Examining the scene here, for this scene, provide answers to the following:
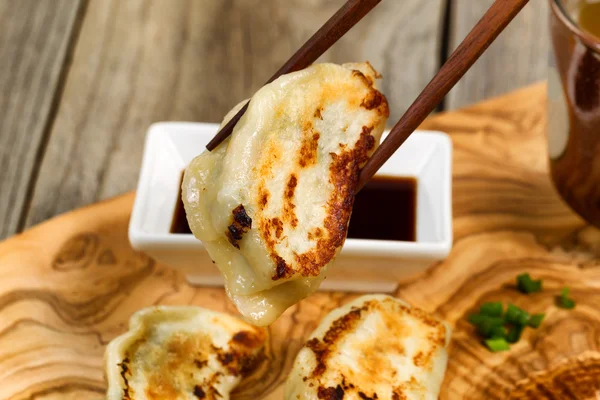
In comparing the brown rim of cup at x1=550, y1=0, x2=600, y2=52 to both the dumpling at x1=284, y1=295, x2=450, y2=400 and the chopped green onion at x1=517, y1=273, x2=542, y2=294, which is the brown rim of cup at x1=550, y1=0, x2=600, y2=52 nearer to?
the chopped green onion at x1=517, y1=273, x2=542, y2=294

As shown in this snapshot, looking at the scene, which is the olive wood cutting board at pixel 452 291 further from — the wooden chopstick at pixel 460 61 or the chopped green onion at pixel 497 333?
the wooden chopstick at pixel 460 61

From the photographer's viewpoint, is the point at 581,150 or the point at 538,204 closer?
the point at 581,150

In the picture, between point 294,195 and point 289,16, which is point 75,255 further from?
point 289,16

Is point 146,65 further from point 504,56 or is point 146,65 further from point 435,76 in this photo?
point 435,76

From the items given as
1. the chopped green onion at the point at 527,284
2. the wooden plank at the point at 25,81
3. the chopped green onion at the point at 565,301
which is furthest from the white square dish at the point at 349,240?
the wooden plank at the point at 25,81

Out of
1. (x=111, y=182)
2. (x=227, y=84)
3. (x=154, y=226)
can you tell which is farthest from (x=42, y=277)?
(x=227, y=84)

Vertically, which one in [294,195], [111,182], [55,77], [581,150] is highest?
[294,195]

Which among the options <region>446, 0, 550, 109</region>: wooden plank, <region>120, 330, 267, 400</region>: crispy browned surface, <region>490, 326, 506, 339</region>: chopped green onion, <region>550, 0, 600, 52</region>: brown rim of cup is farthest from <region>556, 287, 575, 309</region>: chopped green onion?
<region>446, 0, 550, 109</region>: wooden plank
